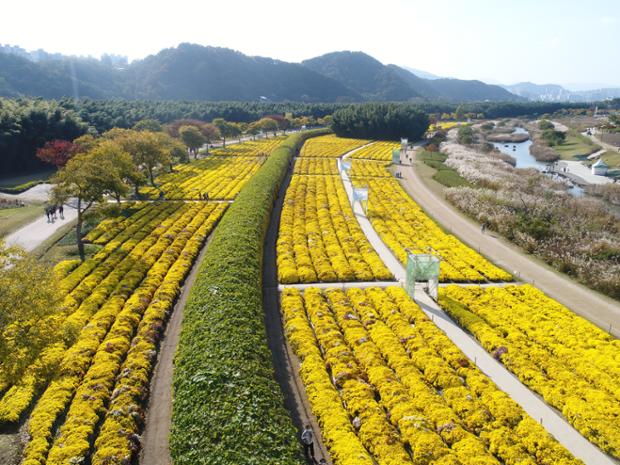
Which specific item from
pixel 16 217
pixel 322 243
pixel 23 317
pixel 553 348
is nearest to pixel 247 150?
pixel 16 217

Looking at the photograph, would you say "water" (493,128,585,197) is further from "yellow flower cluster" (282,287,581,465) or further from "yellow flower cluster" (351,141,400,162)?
"yellow flower cluster" (282,287,581,465)

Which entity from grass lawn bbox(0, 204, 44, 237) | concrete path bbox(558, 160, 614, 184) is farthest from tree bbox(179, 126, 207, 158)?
concrete path bbox(558, 160, 614, 184)

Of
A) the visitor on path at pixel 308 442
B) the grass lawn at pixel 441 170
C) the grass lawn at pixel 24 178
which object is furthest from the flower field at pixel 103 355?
the grass lawn at pixel 441 170

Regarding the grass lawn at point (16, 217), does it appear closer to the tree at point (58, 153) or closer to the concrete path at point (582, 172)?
the tree at point (58, 153)

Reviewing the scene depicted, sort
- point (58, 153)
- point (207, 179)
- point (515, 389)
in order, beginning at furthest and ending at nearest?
point (207, 179), point (58, 153), point (515, 389)

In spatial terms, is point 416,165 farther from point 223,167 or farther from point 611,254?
point 611,254

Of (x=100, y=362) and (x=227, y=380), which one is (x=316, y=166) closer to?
(x=100, y=362)
